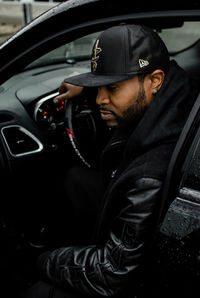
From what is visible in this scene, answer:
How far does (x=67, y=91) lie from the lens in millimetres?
2215

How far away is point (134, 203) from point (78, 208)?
1.25 m

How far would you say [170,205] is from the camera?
1195 millimetres

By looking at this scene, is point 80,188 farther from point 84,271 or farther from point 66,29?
point 66,29

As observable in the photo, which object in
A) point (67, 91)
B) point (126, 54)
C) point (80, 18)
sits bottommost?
point (67, 91)

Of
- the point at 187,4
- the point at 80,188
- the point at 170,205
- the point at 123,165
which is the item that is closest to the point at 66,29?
the point at 187,4

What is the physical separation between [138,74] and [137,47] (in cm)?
11

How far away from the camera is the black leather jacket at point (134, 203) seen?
1.26 meters

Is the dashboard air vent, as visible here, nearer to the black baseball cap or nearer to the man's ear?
the black baseball cap

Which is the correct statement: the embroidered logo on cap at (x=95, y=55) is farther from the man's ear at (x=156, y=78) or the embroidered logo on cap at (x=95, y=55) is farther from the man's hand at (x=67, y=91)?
the man's hand at (x=67, y=91)

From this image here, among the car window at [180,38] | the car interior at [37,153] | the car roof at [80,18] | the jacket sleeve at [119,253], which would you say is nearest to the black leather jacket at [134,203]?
the jacket sleeve at [119,253]

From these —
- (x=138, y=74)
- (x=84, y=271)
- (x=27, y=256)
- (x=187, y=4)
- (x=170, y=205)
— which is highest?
(x=187, y=4)

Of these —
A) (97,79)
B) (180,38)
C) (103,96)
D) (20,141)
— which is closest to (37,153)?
(20,141)

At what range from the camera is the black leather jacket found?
1257 mm

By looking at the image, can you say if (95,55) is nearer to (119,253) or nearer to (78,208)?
(119,253)
